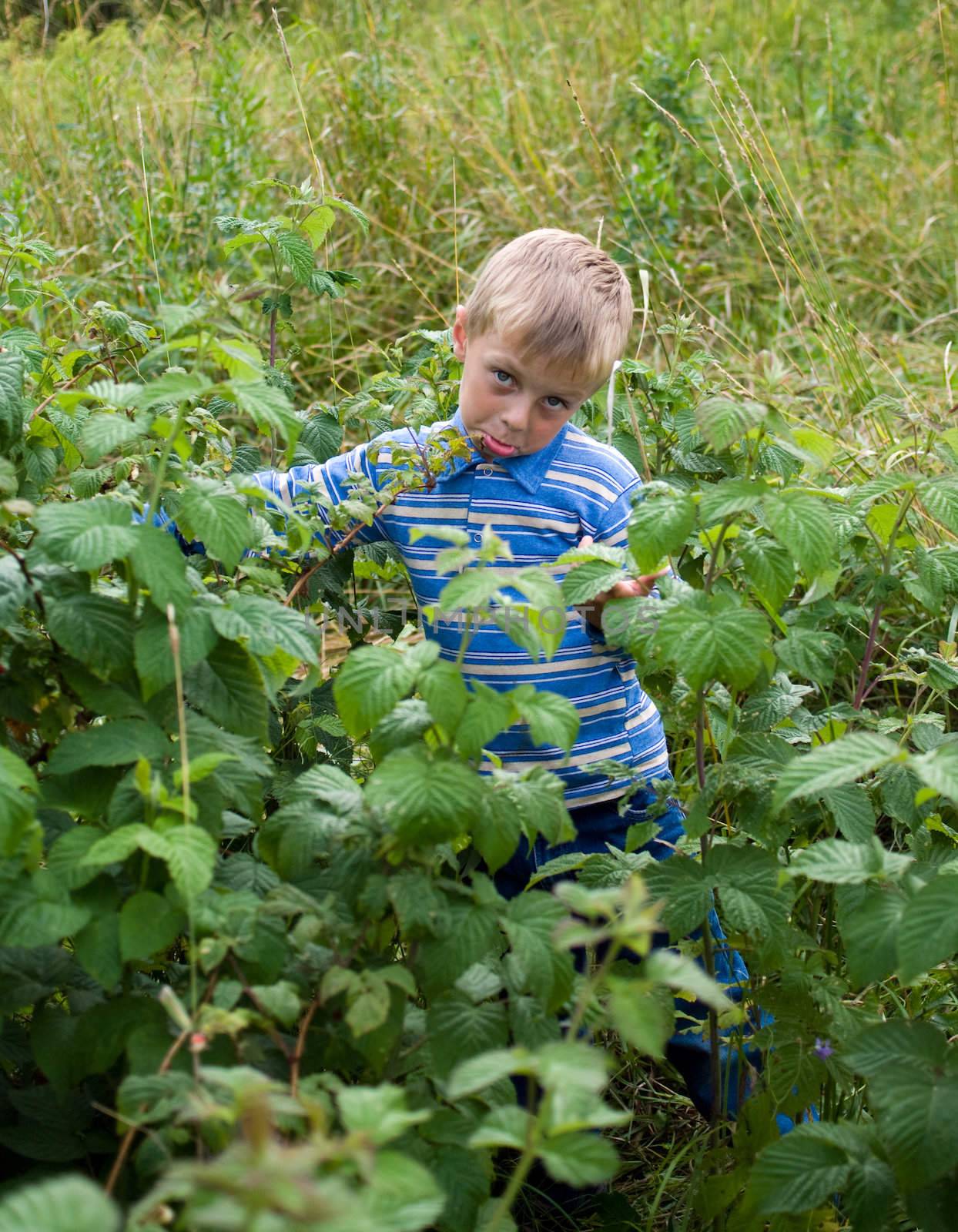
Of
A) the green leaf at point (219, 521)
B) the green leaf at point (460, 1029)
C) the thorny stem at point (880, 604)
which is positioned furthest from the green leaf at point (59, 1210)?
the thorny stem at point (880, 604)

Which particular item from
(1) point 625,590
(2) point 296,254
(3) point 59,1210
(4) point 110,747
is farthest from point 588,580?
(3) point 59,1210

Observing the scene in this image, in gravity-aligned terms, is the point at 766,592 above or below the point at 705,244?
above

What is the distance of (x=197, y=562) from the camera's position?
1624 millimetres

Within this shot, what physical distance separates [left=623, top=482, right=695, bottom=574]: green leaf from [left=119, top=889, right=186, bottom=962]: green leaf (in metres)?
0.58

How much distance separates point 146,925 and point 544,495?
0.92 m

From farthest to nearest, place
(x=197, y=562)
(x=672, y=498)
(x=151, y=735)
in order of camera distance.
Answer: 1. (x=197, y=562)
2. (x=672, y=498)
3. (x=151, y=735)

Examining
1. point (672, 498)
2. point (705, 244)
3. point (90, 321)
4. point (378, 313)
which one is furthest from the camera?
point (705, 244)

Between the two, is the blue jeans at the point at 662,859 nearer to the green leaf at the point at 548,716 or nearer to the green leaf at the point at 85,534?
the green leaf at the point at 548,716

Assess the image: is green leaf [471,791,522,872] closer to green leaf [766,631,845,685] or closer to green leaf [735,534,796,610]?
green leaf [735,534,796,610]

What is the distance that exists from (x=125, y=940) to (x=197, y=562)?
0.57 meters

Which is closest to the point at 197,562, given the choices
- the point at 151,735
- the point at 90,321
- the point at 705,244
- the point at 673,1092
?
the point at 151,735

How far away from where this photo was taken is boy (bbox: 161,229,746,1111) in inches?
72.8

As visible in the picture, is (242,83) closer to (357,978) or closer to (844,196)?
(844,196)

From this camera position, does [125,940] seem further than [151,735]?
No
